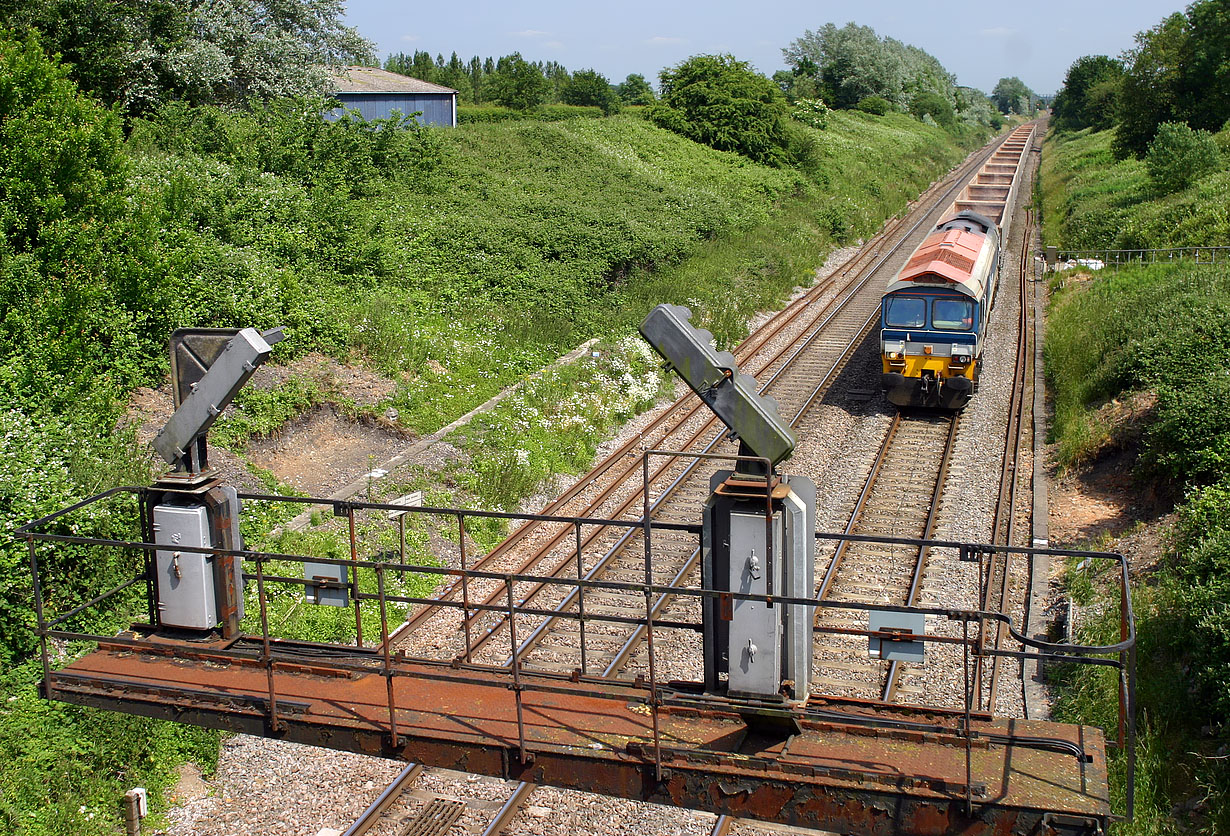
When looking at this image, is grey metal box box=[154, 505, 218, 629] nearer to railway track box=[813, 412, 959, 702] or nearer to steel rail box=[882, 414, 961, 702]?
railway track box=[813, 412, 959, 702]

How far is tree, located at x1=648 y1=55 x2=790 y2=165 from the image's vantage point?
Answer: 43344 millimetres

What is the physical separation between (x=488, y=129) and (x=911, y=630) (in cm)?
3362

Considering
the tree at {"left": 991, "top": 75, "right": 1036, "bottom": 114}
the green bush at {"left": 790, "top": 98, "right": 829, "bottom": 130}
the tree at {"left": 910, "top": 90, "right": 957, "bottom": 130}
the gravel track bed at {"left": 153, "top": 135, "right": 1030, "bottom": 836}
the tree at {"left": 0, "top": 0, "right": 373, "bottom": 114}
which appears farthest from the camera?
the tree at {"left": 991, "top": 75, "right": 1036, "bottom": 114}

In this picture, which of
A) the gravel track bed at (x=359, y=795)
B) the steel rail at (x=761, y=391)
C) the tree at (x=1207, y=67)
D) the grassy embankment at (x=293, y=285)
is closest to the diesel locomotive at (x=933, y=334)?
the steel rail at (x=761, y=391)

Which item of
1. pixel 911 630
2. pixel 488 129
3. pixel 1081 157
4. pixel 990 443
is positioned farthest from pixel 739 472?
pixel 1081 157

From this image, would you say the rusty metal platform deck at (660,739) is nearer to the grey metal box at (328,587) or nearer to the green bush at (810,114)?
the grey metal box at (328,587)

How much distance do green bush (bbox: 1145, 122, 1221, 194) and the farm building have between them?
89.3 feet

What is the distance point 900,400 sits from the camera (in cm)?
1880

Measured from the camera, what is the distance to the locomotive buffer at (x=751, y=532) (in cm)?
605

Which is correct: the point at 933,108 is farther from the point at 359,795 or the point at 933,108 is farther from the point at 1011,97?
the point at 1011,97

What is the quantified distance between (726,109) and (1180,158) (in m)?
18.3

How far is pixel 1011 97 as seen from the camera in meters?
182

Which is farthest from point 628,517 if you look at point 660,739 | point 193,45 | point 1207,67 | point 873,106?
point 873,106

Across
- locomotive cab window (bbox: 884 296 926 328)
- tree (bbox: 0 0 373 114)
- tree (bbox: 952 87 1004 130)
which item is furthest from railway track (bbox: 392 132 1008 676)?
tree (bbox: 952 87 1004 130)
